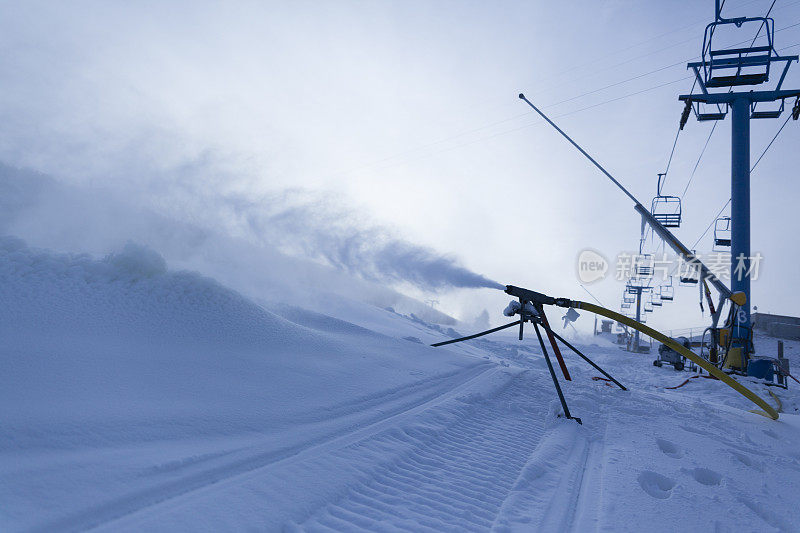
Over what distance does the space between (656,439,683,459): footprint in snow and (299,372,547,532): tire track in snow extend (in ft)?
5.87

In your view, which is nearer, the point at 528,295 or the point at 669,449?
the point at 669,449

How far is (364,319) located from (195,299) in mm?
9300

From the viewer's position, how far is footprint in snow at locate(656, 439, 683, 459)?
20.4 feet

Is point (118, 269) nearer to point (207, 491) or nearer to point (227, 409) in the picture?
point (227, 409)

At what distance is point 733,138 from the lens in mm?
17625

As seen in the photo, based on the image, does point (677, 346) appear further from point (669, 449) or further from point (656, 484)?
point (656, 484)

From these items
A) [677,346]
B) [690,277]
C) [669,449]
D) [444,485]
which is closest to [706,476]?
[669,449]

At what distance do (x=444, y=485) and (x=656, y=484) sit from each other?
2809 millimetres

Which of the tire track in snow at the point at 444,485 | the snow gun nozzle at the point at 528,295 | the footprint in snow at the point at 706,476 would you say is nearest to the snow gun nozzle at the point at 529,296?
the snow gun nozzle at the point at 528,295

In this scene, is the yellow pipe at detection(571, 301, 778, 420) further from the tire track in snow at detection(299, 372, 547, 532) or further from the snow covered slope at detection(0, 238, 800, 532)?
the tire track in snow at detection(299, 372, 547, 532)

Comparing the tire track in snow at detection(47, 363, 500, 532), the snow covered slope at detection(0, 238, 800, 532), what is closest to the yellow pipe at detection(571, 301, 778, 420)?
the snow covered slope at detection(0, 238, 800, 532)

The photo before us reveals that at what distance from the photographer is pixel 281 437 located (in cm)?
480

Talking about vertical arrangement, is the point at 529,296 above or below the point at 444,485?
above

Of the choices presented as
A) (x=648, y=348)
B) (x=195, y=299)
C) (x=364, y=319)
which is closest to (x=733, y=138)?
(x=364, y=319)
